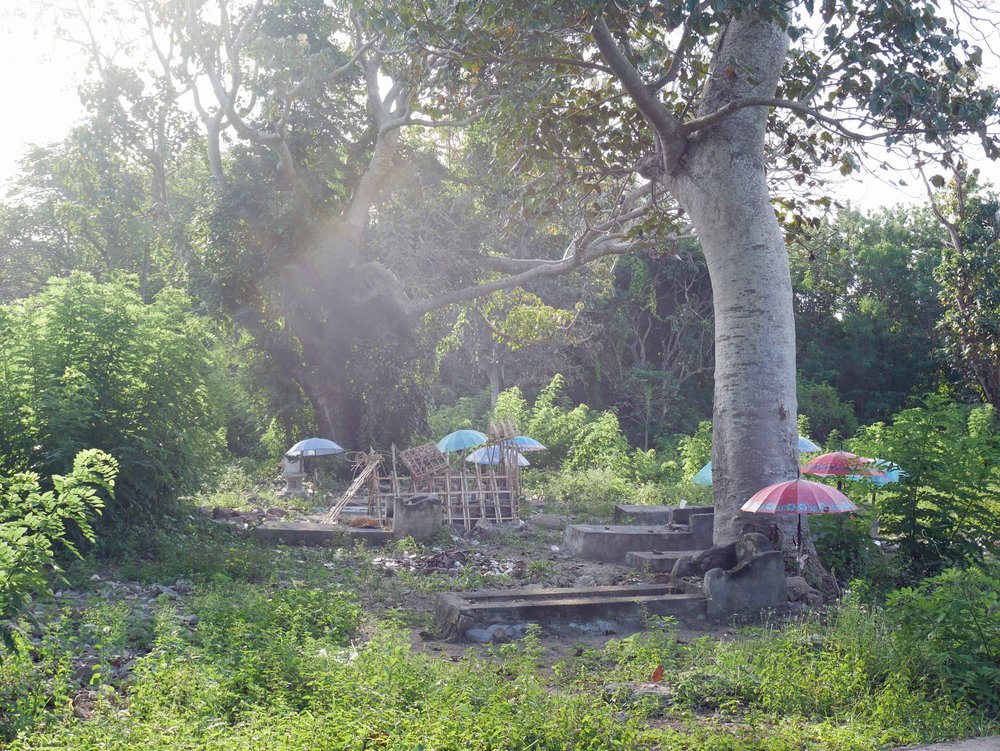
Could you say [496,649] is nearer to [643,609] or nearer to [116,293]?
[643,609]

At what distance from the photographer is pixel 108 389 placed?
10531 mm

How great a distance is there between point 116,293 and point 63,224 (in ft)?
65.7

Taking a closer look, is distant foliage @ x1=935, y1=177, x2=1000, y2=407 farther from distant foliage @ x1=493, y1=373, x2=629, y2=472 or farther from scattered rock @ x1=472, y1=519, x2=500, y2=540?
scattered rock @ x1=472, y1=519, x2=500, y2=540

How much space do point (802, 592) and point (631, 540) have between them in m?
3.71

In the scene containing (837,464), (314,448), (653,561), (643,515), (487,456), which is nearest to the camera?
(653,561)

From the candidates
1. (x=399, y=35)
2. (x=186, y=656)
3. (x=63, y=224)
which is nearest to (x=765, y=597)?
(x=186, y=656)

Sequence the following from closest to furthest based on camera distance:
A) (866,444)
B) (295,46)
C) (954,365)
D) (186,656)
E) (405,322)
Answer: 1. (186,656)
2. (866,444)
3. (295,46)
4. (405,322)
5. (954,365)

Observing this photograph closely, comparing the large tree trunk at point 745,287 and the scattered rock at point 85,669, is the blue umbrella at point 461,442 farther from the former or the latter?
the scattered rock at point 85,669

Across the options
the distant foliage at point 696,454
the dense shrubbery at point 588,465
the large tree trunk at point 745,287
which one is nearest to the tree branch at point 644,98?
the large tree trunk at point 745,287

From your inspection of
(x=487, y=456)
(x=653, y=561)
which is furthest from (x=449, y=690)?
(x=487, y=456)

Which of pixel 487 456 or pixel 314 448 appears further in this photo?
pixel 314 448

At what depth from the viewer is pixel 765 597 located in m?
8.62

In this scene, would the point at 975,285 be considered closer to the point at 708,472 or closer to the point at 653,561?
the point at 708,472

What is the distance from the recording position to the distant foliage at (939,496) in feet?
29.4
